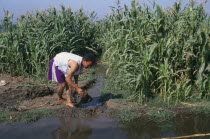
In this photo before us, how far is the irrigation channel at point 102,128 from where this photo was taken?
3951mm

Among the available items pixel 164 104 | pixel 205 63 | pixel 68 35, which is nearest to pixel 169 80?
pixel 164 104

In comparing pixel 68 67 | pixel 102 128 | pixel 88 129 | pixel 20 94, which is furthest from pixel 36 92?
pixel 102 128

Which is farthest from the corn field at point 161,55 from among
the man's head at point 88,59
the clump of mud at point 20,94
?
the clump of mud at point 20,94

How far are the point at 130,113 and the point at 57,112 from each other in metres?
1.24

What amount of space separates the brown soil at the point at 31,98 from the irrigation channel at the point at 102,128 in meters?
0.26

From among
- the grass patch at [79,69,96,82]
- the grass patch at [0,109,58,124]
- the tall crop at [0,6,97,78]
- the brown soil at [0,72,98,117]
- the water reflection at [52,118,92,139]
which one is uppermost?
the tall crop at [0,6,97,78]

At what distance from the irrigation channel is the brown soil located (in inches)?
10.3

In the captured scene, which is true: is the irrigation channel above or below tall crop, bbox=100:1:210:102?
below

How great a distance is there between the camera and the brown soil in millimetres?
4801

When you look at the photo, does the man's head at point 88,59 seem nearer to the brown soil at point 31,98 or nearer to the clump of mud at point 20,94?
the brown soil at point 31,98

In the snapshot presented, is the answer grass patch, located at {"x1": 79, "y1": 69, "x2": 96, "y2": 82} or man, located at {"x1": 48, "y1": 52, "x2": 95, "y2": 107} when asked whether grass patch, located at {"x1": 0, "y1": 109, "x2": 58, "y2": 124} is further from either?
grass patch, located at {"x1": 79, "y1": 69, "x2": 96, "y2": 82}

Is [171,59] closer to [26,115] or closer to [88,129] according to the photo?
[88,129]

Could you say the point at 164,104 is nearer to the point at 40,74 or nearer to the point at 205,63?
the point at 205,63

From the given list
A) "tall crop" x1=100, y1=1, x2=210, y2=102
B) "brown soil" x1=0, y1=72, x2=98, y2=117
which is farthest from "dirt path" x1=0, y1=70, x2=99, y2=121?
"tall crop" x1=100, y1=1, x2=210, y2=102
